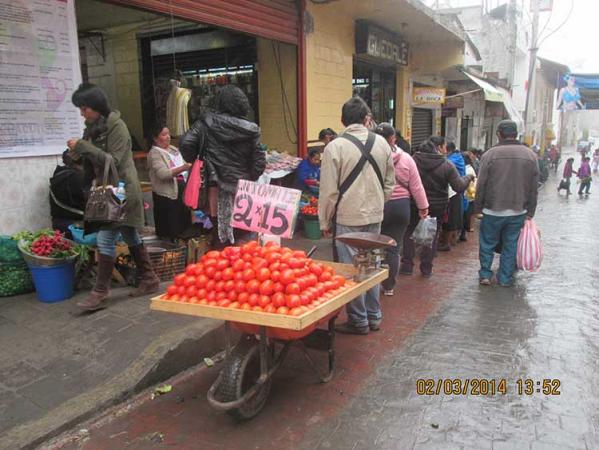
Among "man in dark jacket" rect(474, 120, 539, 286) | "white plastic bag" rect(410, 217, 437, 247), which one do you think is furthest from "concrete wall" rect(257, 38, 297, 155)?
"man in dark jacket" rect(474, 120, 539, 286)

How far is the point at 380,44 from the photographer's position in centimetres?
1055

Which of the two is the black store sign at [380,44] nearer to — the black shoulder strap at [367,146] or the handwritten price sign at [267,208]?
the black shoulder strap at [367,146]

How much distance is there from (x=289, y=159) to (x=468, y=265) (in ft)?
10.9

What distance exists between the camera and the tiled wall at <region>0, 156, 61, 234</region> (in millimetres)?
4562

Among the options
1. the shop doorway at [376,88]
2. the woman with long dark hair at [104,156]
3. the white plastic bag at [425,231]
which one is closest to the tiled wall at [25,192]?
the woman with long dark hair at [104,156]

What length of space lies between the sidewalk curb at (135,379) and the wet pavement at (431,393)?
13 cm

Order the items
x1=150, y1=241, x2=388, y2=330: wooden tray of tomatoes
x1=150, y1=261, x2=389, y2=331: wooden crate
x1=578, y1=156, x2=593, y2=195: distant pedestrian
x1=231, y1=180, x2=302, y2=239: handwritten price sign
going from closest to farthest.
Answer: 1. x1=150, y1=261, x2=389, y2=331: wooden crate
2. x1=150, y1=241, x2=388, y2=330: wooden tray of tomatoes
3. x1=231, y1=180, x2=302, y2=239: handwritten price sign
4. x1=578, y1=156, x2=593, y2=195: distant pedestrian

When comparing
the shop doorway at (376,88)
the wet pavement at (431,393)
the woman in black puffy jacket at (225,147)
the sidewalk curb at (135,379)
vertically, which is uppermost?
the shop doorway at (376,88)

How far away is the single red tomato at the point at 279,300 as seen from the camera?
2834 millimetres

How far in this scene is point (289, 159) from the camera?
812 cm

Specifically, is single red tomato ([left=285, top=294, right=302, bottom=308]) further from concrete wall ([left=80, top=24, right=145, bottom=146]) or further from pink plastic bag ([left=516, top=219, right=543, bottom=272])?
concrete wall ([left=80, top=24, right=145, bottom=146])

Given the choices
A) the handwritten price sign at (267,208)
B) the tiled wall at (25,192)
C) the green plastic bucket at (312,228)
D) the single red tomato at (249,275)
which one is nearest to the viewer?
the single red tomato at (249,275)

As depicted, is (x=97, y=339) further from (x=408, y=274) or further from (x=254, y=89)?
(x=254, y=89)

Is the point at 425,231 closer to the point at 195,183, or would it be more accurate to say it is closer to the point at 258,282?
the point at 195,183
